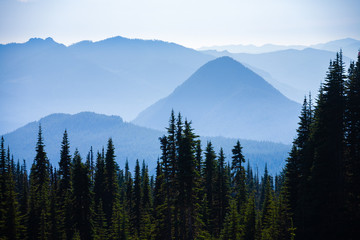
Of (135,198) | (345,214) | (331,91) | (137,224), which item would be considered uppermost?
(331,91)

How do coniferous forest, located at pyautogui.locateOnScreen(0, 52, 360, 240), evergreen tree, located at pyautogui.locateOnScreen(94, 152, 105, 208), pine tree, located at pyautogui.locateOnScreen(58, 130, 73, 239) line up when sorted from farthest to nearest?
1. evergreen tree, located at pyautogui.locateOnScreen(94, 152, 105, 208)
2. pine tree, located at pyautogui.locateOnScreen(58, 130, 73, 239)
3. coniferous forest, located at pyautogui.locateOnScreen(0, 52, 360, 240)

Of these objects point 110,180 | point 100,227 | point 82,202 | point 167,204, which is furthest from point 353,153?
point 110,180

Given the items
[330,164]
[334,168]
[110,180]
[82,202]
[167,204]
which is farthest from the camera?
[110,180]

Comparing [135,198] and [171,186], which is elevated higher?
[171,186]

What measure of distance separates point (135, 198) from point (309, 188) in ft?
101

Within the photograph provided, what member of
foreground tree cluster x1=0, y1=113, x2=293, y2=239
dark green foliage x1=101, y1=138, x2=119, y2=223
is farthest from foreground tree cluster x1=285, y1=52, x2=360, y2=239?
dark green foliage x1=101, y1=138, x2=119, y2=223

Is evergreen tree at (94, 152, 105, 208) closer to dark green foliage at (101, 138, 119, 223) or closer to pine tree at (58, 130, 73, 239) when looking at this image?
dark green foliage at (101, 138, 119, 223)

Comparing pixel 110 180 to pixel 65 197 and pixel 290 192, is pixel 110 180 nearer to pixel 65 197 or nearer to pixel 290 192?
pixel 65 197

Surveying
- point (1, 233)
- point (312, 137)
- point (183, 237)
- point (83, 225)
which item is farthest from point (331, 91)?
point (1, 233)

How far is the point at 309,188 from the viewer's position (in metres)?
36.8

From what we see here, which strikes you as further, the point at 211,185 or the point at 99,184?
the point at 99,184

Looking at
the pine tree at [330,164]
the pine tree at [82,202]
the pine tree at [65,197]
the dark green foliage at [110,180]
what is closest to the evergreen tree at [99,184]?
the dark green foliage at [110,180]

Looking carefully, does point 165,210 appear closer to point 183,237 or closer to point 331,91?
point 183,237

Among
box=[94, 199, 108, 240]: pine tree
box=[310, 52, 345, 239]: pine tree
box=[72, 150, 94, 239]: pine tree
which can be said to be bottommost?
box=[94, 199, 108, 240]: pine tree
